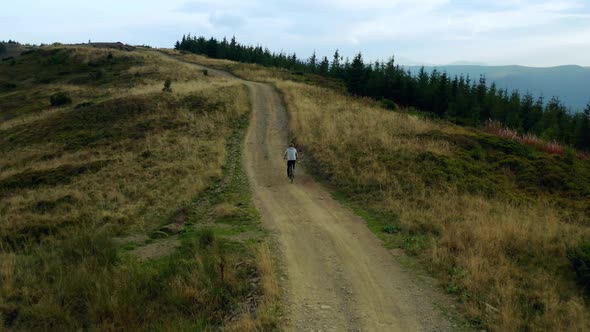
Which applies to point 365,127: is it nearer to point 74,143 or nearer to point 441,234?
point 441,234

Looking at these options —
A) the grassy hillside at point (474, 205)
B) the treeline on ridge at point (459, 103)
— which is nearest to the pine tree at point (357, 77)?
the treeline on ridge at point (459, 103)

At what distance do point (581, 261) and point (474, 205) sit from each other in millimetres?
4878

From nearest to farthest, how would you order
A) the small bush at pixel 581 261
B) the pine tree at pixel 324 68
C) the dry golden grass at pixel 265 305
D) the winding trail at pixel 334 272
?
the dry golden grass at pixel 265 305, the winding trail at pixel 334 272, the small bush at pixel 581 261, the pine tree at pixel 324 68

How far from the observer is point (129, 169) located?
21.0 metres

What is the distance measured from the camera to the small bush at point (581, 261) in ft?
30.4

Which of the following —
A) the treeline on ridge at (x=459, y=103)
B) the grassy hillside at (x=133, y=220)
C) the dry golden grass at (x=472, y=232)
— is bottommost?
the grassy hillside at (x=133, y=220)

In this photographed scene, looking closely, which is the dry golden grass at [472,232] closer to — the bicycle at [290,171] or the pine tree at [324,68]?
the bicycle at [290,171]

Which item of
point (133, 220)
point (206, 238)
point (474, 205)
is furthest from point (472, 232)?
point (133, 220)

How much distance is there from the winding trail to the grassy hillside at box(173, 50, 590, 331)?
0.75m

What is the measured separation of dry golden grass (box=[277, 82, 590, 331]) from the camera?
824cm

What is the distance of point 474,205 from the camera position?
14328 mm

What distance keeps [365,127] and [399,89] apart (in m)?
32.5

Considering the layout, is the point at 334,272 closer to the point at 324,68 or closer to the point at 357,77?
the point at 357,77

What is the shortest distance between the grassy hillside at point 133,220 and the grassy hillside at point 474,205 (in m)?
4.13
